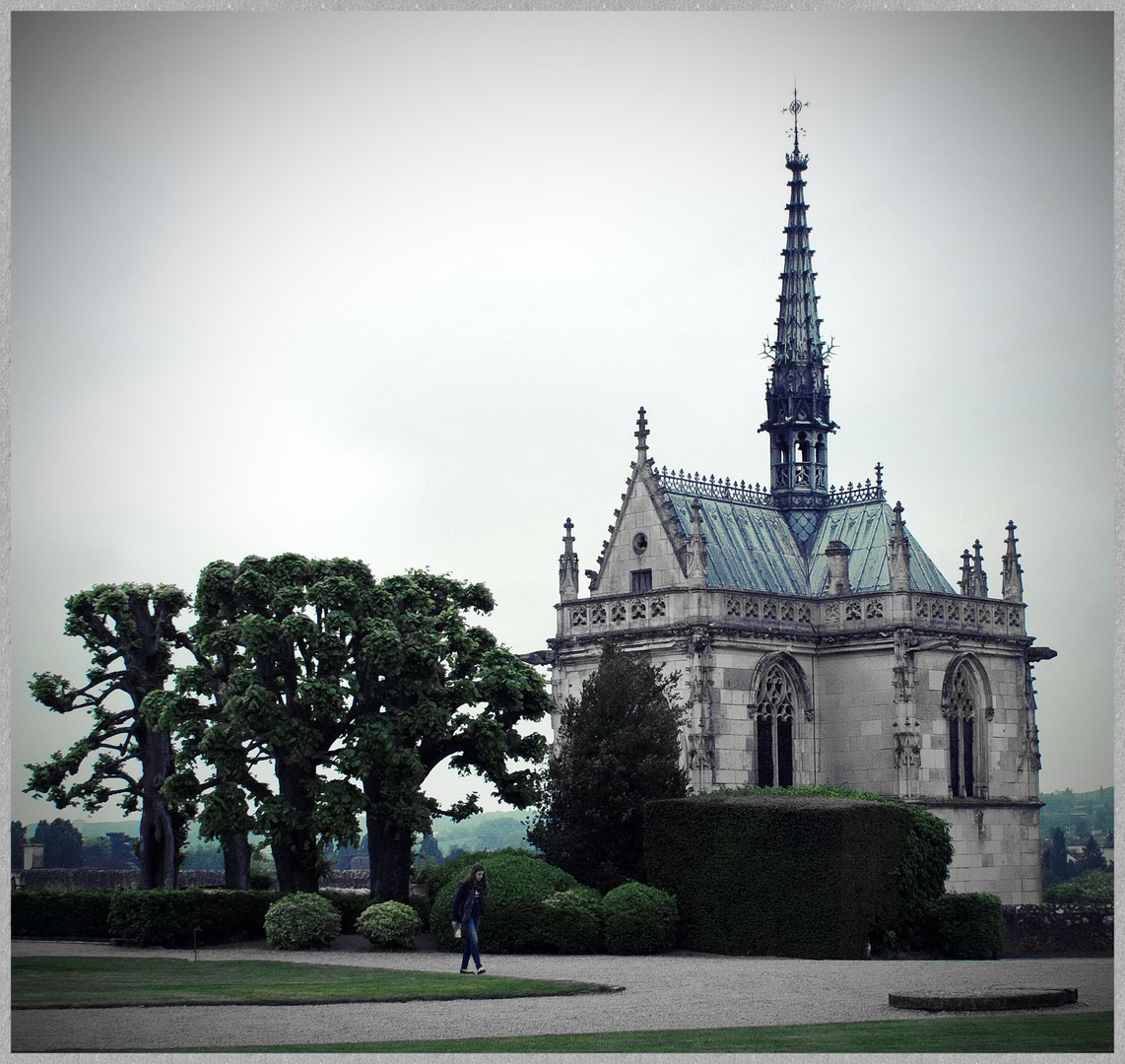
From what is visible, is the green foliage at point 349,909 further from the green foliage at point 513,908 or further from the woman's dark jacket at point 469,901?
the woman's dark jacket at point 469,901

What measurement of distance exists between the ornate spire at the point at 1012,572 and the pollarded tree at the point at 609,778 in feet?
61.0

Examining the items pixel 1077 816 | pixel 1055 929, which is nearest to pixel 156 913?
pixel 1055 929

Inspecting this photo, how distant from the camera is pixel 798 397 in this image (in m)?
65.4

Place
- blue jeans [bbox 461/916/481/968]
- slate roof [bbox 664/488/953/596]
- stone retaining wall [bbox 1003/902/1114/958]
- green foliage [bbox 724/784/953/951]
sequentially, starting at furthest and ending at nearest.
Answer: slate roof [bbox 664/488/953/596] < stone retaining wall [bbox 1003/902/1114/958] < green foliage [bbox 724/784/953/951] < blue jeans [bbox 461/916/481/968]

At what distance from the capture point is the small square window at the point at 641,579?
5977 cm

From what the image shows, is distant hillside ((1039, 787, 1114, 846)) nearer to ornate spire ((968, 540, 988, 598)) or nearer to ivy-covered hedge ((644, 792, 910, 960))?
ornate spire ((968, 540, 988, 598))

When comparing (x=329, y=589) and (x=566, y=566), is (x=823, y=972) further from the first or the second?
(x=566, y=566)

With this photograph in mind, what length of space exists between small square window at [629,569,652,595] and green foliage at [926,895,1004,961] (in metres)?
18.1

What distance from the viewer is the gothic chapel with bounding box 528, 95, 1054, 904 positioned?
186ft

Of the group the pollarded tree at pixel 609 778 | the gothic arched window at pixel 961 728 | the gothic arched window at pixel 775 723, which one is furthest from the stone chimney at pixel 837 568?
the pollarded tree at pixel 609 778

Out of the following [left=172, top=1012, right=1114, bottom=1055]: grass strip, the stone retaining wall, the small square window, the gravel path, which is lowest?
[left=172, top=1012, right=1114, bottom=1055]: grass strip

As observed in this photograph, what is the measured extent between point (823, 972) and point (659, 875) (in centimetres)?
788

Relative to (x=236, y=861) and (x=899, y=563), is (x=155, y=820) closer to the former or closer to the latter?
(x=236, y=861)

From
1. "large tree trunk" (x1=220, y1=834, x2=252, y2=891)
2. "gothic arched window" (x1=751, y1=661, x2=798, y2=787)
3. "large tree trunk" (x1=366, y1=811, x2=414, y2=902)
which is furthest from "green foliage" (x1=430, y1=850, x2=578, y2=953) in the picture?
"gothic arched window" (x1=751, y1=661, x2=798, y2=787)
